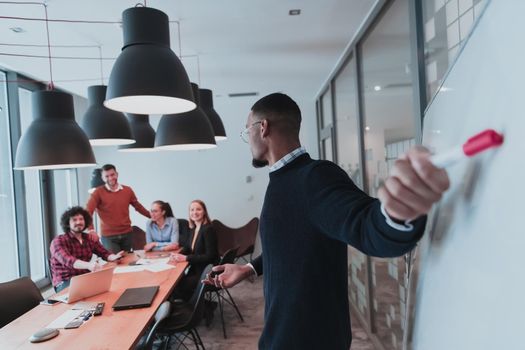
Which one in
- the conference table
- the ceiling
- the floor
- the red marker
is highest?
the ceiling

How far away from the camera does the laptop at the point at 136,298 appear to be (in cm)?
227

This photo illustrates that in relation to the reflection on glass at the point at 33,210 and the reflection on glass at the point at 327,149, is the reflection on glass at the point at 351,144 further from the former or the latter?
the reflection on glass at the point at 33,210

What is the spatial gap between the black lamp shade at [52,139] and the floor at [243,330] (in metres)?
2.34

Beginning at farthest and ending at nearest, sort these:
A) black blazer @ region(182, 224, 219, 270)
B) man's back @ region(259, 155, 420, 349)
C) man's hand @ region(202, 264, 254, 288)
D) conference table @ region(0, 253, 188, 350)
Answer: black blazer @ region(182, 224, 219, 270), conference table @ region(0, 253, 188, 350), man's hand @ region(202, 264, 254, 288), man's back @ region(259, 155, 420, 349)

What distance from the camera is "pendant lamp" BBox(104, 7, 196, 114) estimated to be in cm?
150

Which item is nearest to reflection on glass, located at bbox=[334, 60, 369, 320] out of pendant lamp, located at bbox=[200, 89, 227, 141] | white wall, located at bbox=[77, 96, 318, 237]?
pendant lamp, located at bbox=[200, 89, 227, 141]

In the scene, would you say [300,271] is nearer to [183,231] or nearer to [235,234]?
[183,231]

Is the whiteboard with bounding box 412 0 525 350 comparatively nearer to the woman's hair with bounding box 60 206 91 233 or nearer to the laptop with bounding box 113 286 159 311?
the laptop with bounding box 113 286 159 311

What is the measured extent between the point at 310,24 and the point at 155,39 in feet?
5.65

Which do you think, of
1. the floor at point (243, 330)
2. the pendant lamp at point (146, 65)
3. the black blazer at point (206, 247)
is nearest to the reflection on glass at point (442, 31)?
the pendant lamp at point (146, 65)

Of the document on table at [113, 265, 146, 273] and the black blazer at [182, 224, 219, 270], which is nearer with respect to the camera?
the document on table at [113, 265, 146, 273]

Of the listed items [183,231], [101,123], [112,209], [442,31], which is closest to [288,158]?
[442,31]

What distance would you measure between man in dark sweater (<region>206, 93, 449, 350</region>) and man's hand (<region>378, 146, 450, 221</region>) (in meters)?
0.15

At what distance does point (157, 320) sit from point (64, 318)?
1.94ft
